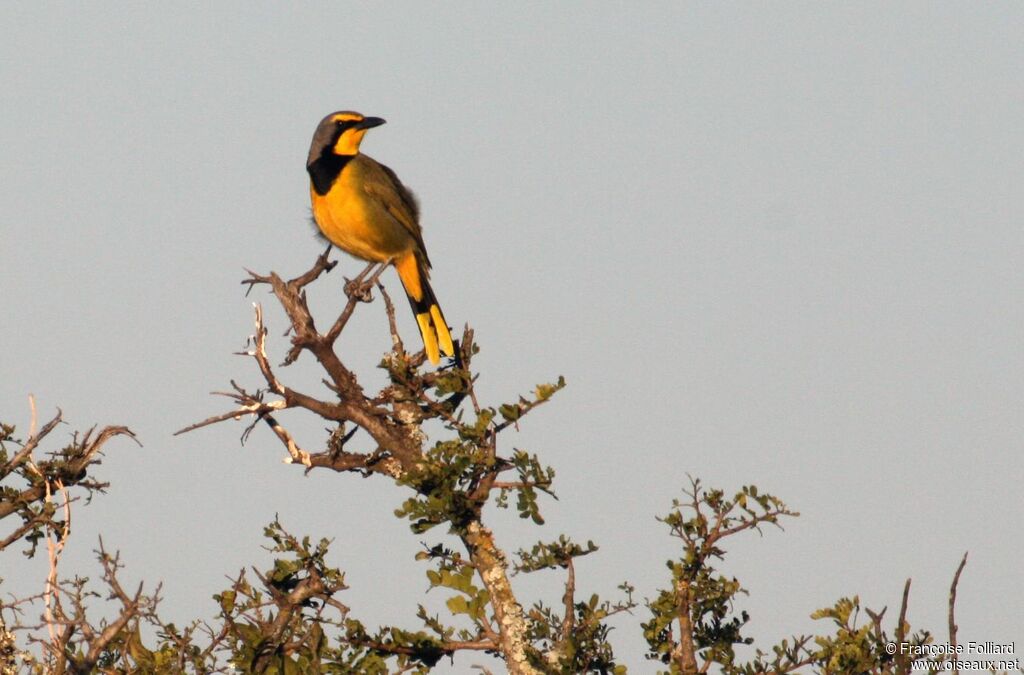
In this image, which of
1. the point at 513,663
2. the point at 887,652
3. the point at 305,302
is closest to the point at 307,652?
the point at 513,663

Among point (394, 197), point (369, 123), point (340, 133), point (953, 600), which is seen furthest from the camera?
point (369, 123)

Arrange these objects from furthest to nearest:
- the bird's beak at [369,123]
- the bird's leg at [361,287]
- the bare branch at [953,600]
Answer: the bird's beak at [369,123], the bird's leg at [361,287], the bare branch at [953,600]

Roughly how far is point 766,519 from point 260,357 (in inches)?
98.6

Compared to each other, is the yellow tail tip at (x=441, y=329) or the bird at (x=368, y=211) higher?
the bird at (x=368, y=211)

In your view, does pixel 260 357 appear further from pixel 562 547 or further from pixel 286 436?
pixel 562 547

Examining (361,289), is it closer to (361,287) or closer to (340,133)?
(361,287)

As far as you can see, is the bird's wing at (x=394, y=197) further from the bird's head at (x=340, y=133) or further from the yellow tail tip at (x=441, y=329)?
the yellow tail tip at (x=441, y=329)

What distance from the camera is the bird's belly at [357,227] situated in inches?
393

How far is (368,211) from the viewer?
10.1 metres

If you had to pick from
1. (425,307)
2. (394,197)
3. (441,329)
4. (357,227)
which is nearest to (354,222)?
(357,227)

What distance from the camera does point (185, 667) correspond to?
233 inches

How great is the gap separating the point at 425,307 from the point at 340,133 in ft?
5.46

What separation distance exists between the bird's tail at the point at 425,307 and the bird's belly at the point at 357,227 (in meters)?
0.18

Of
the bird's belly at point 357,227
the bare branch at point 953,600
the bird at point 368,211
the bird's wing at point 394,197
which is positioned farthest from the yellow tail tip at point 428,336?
the bare branch at point 953,600
